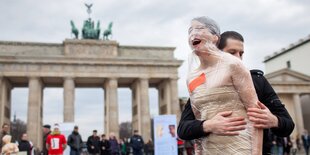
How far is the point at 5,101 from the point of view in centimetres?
4153

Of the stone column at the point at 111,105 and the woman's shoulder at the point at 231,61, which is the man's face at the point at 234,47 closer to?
the woman's shoulder at the point at 231,61

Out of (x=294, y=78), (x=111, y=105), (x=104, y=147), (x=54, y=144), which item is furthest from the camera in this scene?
(x=111, y=105)

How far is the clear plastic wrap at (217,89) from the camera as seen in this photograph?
1.81m

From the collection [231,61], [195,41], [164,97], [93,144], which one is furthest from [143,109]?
[231,61]

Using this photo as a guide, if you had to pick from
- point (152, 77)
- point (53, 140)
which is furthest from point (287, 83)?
point (53, 140)

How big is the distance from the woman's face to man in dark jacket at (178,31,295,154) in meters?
0.26

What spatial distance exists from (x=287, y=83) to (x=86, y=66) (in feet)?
78.8

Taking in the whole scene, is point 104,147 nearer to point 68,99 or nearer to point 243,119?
point 243,119

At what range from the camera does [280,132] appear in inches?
81.8

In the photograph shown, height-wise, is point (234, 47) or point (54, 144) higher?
point (234, 47)

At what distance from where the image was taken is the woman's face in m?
1.96

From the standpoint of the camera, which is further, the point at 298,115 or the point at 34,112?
the point at 298,115

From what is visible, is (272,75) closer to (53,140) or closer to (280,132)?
(53,140)

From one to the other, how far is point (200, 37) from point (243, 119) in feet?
1.63
